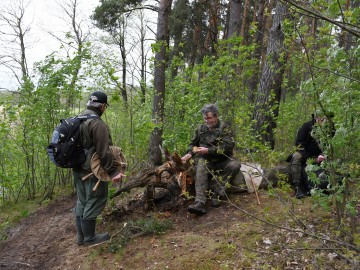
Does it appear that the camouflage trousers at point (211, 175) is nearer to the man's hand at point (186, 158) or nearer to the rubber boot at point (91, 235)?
the man's hand at point (186, 158)

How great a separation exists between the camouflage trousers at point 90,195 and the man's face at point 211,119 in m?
1.72

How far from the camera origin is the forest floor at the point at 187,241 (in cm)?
335

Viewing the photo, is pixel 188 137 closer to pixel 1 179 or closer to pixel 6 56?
pixel 1 179

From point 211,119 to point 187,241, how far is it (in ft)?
5.86

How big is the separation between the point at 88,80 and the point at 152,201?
2.80 m

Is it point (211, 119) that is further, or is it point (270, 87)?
point (270, 87)

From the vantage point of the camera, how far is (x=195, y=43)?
14211 mm

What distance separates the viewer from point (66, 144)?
3889 millimetres

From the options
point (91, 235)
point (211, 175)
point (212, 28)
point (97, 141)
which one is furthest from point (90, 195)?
point (212, 28)

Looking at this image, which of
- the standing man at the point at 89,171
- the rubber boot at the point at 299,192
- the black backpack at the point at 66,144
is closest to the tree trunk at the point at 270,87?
the rubber boot at the point at 299,192

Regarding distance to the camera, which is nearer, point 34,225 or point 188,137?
point 34,225

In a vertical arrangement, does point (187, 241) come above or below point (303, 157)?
below

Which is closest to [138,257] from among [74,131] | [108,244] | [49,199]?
[108,244]

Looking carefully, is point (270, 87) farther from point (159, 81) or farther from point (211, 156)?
point (211, 156)
